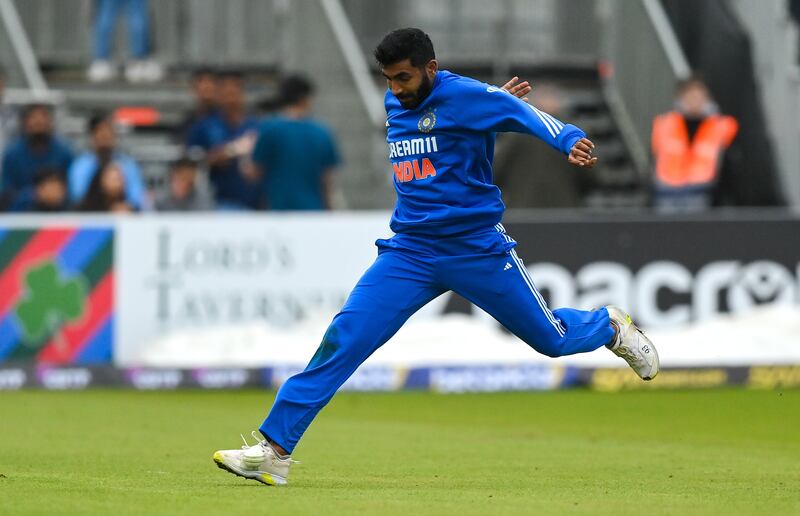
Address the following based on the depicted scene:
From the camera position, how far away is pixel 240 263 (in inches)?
656

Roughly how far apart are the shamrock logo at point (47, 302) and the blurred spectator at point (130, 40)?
527 cm

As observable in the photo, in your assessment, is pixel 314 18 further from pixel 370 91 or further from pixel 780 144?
pixel 780 144

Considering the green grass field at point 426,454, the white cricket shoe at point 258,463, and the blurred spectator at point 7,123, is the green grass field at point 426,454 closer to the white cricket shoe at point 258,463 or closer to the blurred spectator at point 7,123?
the white cricket shoe at point 258,463

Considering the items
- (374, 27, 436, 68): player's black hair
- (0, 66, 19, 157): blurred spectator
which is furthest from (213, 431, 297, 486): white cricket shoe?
(0, 66, 19, 157): blurred spectator

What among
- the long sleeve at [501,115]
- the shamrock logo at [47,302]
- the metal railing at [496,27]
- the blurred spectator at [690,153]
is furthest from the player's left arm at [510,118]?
the metal railing at [496,27]

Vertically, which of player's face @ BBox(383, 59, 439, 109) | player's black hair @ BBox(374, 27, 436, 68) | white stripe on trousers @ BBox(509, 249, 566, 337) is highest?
player's black hair @ BBox(374, 27, 436, 68)

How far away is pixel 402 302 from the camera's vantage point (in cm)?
857

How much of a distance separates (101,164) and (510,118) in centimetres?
965

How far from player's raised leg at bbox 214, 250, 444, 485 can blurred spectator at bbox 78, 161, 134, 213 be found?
29.8ft

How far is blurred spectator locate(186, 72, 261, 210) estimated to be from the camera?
58.6 ft

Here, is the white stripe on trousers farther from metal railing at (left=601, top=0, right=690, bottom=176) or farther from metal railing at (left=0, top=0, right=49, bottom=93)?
metal railing at (left=0, top=0, right=49, bottom=93)

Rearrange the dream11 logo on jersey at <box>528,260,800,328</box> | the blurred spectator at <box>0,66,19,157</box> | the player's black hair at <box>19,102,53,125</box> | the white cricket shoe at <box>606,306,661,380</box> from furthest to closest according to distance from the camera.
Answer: the blurred spectator at <box>0,66,19,157</box> < the player's black hair at <box>19,102,53,125</box> < the dream11 logo on jersey at <box>528,260,800,328</box> < the white cricket shoe at <box>606,306,661,380</box>

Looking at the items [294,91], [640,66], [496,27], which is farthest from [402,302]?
[496,27]

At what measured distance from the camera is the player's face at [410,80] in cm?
847
